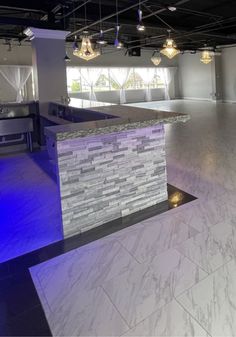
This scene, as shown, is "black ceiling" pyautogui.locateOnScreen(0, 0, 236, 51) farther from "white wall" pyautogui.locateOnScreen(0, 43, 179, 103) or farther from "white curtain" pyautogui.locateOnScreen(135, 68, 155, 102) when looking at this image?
"white curtain" pyautogui.locateOnScreen(135, 68, 155, 102)

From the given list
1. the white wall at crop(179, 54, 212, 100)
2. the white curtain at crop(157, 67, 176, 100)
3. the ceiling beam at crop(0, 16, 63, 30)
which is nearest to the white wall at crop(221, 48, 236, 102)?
the white wall at crop(179, 54, 212, 100)

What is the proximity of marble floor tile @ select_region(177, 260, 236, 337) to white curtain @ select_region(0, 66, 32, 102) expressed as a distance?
13222 millimetres

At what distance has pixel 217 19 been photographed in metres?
9.08

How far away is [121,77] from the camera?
17203mm

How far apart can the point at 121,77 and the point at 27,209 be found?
15300mm

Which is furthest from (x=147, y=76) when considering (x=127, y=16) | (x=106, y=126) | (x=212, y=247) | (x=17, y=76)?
(x=212, y=247)

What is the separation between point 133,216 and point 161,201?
47 cm

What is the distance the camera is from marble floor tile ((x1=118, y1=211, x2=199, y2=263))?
2.30 metres

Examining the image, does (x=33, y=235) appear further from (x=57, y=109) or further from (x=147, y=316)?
(x=57, y=109)

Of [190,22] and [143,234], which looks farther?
[190,22]

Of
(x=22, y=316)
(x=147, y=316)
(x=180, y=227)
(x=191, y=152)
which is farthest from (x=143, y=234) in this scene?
(x=191, y=152)

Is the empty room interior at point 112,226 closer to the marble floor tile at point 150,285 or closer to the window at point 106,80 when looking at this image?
the marble floor tile at point 150,285

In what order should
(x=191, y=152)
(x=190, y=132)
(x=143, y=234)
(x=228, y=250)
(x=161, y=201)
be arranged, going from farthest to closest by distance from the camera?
(x=190, y=132) < (x=191, y=152) < (x=161, y=201) < (x=143, y=234) < (x=228, y=250)

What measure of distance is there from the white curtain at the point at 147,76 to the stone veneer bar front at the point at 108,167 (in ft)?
51.9
